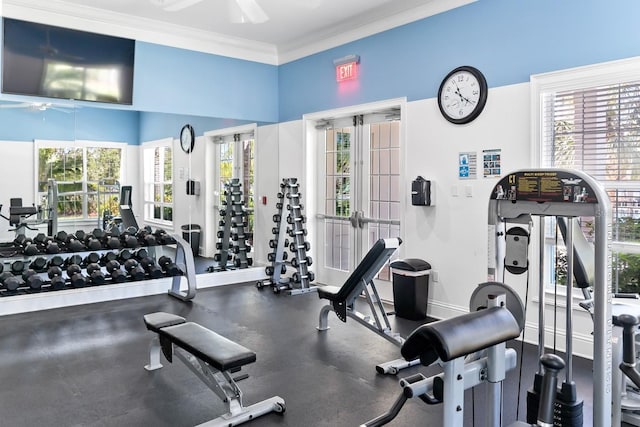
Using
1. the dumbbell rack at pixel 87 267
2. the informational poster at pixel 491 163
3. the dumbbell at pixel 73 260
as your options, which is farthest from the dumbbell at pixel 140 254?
the informational poster at pixel 491 163

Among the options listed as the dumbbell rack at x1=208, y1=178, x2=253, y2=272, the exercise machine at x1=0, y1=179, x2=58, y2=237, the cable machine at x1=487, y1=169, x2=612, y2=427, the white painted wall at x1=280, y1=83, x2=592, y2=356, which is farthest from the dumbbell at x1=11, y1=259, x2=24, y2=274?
the cable machine at x1=487, y1=169, x2=612, y2=427

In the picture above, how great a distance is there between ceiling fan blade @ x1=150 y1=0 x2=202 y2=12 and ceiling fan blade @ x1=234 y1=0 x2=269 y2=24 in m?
0.45

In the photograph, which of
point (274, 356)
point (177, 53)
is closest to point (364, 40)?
point (177, 53)

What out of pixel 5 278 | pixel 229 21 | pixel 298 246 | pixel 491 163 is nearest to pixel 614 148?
pixel 491 163

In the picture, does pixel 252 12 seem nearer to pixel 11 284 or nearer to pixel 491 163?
pixel 491 163

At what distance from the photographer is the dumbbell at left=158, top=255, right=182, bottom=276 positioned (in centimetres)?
545

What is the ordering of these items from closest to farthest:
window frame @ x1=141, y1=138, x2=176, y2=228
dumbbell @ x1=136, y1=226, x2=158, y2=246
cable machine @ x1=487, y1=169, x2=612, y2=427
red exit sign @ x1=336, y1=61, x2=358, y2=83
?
cable machine @ x1=487, y1=169, x2=612, y2=427
dumbbell @ x1=136, y1=226, x2=158, y2=246
red exit sign @ x1=336, y1=61, x2=358, y2=83
window frame @ x1=141, y1=138, x2=176, y2=228

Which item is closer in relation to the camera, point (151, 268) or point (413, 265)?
point (413, 265)

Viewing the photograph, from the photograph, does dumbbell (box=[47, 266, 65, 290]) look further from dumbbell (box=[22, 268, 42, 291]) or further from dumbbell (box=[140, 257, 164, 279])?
dumbbell (box=[140, 257, 164, 279])

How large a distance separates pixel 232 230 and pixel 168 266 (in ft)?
4.03

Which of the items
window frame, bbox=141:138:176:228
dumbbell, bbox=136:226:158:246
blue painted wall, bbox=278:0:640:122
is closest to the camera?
blue painted wall, bbox=278:0:640:122

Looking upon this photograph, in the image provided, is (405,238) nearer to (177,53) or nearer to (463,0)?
(463,0)

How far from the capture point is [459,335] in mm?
1536

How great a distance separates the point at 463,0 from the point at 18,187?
4.71 meters
